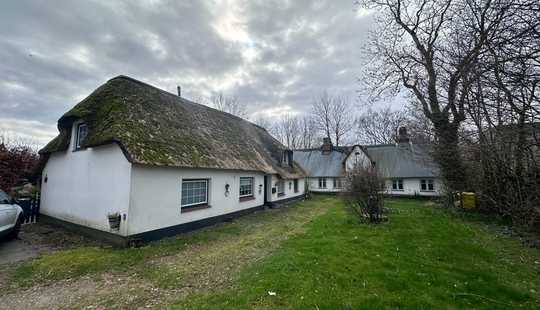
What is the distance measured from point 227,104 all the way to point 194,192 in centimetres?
2328

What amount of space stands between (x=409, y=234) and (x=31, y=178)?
18305 millimetres

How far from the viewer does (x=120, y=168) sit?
7.16m

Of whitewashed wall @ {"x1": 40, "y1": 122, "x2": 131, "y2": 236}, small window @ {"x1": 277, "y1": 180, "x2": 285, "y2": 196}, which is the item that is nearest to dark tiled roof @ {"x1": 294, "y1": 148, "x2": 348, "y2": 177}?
small window @ {"x1": 277, "y1": 180, "x2": 285, "y2": 196}

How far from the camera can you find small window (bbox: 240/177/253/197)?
1261cm

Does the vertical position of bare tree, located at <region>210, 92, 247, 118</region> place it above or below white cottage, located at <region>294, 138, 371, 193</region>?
above

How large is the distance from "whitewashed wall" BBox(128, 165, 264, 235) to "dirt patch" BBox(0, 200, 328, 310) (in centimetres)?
164

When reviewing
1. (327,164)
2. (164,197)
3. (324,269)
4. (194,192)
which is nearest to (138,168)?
(164,197)

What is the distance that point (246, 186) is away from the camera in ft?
43.0

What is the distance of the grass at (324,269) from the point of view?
3773mm

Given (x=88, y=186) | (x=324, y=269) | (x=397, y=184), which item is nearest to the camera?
(x=324, y=269)

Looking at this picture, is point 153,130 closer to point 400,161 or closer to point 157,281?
point 157,281

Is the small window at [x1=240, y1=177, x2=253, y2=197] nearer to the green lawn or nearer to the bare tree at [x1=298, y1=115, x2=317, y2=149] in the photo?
the green lawn

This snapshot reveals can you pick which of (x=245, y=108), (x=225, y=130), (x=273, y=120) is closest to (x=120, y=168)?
(x=225, y=130)

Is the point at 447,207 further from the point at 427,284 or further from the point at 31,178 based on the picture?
the point at 31,178
